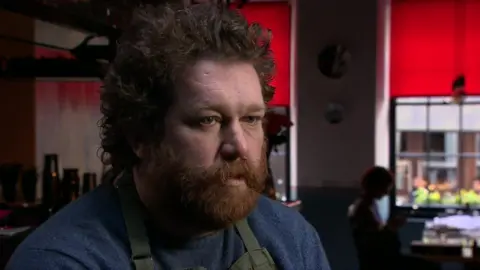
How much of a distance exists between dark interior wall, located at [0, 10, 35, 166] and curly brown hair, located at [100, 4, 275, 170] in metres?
1.17

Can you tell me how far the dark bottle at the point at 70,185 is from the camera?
6.46 ft

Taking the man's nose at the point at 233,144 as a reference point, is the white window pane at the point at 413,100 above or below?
above

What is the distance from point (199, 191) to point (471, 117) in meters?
3.54

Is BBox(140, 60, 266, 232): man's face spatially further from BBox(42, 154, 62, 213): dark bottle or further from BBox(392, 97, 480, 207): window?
BBox(392, 97, 480, 207): window

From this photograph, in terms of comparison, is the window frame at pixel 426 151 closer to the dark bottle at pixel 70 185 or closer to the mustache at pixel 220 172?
the dark bottle at pixel 70 185

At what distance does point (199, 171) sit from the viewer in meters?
0.73

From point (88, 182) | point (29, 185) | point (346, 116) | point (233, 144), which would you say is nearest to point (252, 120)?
point (233, 144)

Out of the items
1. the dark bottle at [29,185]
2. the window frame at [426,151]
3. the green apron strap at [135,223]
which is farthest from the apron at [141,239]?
the window frame at [426,151]

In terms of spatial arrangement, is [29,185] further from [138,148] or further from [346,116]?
[346,116]

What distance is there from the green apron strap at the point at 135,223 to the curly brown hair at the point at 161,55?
0.11 ft

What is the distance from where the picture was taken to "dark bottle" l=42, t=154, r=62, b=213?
6.23ft

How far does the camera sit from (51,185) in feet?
6.35

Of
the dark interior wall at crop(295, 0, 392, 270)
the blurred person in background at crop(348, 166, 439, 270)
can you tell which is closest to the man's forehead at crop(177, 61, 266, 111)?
the blurred person in background at crop(348, 166, 439, 270)

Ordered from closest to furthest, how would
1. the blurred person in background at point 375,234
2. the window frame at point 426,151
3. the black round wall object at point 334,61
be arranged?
the blurred person in background at point 375,234
the black round wall object at point 334,61
the window frame at point 426,151
